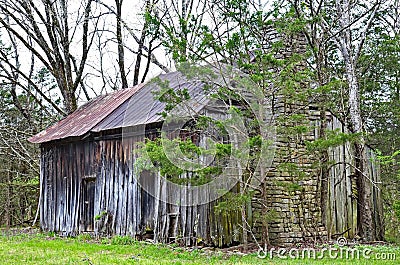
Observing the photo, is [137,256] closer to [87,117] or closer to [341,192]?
[341,192]

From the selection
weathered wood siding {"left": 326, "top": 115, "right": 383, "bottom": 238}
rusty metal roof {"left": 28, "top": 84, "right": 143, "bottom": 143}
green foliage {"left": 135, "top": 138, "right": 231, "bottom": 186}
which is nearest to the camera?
green foliage {"left": 135, "top": 138, "right": 231, "bottom": 186}

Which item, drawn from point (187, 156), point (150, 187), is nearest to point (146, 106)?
point (150, 187)

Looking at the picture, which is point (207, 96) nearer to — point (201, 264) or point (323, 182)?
point (323, 182)

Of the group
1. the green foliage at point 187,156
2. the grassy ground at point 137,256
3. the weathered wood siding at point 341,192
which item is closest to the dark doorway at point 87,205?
the grassy ground at point 137,256

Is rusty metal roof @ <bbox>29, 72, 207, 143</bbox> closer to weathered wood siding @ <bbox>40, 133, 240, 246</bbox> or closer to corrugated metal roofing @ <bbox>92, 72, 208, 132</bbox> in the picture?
corrugated metal roofing @ <bbox>92, 72, 208, 132</bbox>

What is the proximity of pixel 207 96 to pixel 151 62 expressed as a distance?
14463 mm

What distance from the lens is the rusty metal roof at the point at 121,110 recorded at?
13258 millimetres

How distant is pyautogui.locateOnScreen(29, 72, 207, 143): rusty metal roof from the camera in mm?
13258

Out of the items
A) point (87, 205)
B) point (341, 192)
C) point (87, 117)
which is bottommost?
point (87, 205)

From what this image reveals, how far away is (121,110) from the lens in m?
15.5

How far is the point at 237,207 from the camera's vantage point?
35.3 feet

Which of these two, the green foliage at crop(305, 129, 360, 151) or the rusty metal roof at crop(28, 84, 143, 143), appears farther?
the rusty metal roof at crop(28, 84, 143, 143)

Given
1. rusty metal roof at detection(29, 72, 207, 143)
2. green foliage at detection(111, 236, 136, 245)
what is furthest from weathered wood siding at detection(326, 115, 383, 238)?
green foliage at detection(111, 236, 136, 245)

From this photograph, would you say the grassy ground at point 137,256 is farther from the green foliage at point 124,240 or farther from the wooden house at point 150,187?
the wooden house at point 150,187
